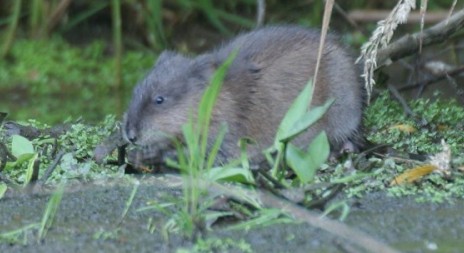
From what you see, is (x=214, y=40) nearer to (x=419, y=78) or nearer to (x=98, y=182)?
(x=419, y=78)

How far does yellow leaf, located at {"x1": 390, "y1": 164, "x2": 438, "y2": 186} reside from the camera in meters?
4.31

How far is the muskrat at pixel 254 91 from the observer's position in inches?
197

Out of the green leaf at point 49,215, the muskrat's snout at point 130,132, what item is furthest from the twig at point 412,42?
the green leaf at point 49,215

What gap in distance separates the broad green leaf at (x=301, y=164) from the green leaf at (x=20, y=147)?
1199mm

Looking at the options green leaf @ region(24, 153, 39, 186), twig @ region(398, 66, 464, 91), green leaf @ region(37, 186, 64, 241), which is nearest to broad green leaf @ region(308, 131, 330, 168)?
green leaf @ region(37, 186, 64, 241)

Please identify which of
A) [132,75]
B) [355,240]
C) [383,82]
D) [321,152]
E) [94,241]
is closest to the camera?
[355,240]

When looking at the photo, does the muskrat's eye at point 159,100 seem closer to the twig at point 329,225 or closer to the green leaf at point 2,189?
the green leaf at point 2,189

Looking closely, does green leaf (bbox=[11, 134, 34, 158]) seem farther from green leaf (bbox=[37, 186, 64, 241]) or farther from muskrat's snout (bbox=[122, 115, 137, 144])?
green leaf (bbox=[37, 186, 64, 241])

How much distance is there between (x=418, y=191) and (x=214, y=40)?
5.48m

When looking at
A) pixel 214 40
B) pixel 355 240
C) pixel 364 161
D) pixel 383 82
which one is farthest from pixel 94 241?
pixel 214 40

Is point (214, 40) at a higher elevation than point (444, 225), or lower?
lower

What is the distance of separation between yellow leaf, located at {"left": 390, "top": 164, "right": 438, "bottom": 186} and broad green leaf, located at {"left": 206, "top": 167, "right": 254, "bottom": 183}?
68 cm

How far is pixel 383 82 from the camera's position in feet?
21.0

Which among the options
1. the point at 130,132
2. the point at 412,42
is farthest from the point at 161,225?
the point at 412,42
